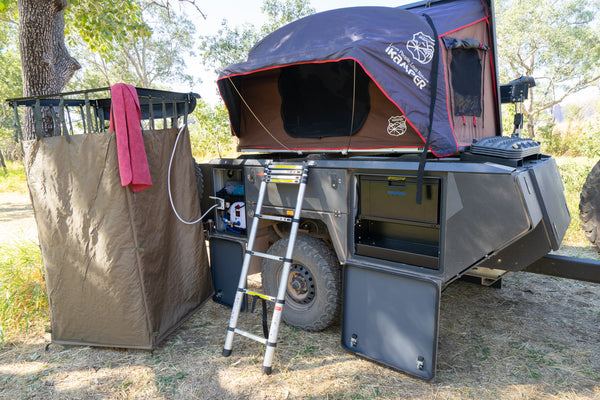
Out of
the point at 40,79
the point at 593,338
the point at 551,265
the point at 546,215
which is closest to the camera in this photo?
the point at 546,215

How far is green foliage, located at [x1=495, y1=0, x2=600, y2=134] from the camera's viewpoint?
18078 millimetres

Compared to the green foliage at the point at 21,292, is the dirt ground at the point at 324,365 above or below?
below

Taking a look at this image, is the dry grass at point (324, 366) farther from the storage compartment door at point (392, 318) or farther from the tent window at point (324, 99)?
the tent window at point (324, 99)

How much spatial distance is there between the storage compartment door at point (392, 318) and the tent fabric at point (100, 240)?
5.34 feet

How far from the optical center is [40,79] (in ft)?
13.8

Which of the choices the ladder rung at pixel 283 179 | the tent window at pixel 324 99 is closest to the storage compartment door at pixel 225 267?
the ladder rung at pixel 283 179

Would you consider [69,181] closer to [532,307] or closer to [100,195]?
[100,195]

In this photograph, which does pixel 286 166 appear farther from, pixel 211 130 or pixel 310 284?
pixel 211 130

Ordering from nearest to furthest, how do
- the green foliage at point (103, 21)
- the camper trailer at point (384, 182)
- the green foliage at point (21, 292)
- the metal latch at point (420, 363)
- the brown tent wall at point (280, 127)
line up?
the camper trailer at point (384, 182)
the metal latch at point (420, 363)
the brown tent wall at point (280, 127)
the green foliage at point (21, 292)
the green foliage at point (103, 21)

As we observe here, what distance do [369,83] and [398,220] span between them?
56.5 inches

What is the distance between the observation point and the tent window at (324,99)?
11.5 ft

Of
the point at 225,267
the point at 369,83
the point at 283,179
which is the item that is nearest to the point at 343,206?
the point at 283,179

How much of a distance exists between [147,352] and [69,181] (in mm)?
1540

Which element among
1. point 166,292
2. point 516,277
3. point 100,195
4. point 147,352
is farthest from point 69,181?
point 516,277
